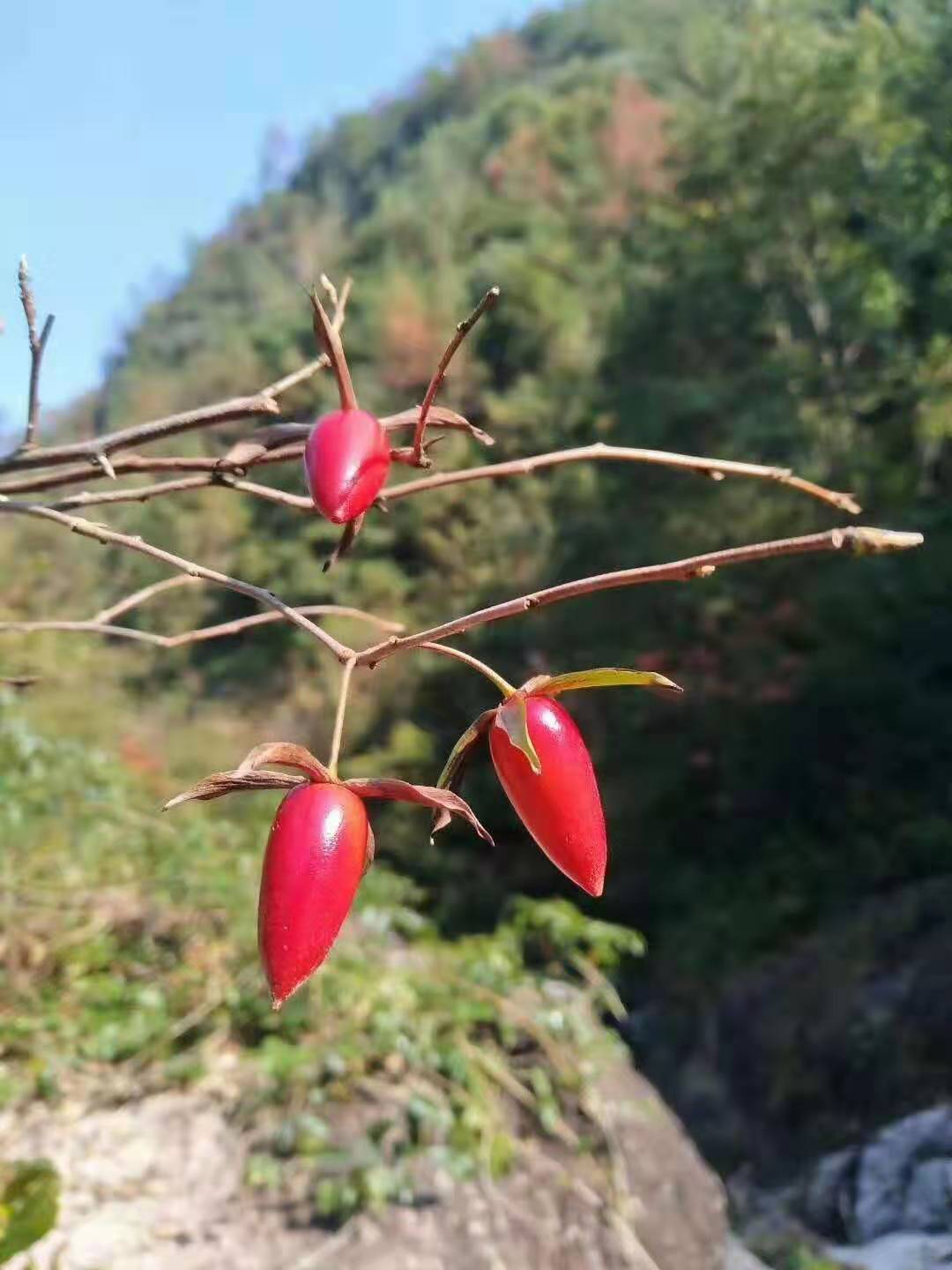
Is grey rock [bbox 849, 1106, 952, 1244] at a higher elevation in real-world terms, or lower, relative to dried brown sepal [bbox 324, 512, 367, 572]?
lower

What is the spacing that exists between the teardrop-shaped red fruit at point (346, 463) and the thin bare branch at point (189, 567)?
0.15 feet

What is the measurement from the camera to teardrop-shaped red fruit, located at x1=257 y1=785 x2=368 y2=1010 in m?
0.44

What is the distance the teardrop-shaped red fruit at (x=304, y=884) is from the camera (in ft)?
1.45

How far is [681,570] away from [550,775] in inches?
3.7

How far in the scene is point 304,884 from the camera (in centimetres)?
44

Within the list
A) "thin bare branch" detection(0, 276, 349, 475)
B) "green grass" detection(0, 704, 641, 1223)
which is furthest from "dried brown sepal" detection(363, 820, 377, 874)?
"green grass" detection(0, 704, 641, 1223)

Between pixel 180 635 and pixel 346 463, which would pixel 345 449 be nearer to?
pixel 346 463

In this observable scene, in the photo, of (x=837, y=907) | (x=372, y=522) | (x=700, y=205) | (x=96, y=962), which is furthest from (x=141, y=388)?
(x=96, y=962)

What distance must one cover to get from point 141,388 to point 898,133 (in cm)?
838

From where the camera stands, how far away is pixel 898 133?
5504mm

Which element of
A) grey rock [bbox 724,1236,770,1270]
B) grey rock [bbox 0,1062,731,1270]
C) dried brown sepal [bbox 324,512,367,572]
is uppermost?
dried brown sepal [bbox 324,512,367,572]

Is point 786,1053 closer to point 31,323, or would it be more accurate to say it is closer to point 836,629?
point 836,629

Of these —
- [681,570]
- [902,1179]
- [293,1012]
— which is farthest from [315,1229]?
[681,570]

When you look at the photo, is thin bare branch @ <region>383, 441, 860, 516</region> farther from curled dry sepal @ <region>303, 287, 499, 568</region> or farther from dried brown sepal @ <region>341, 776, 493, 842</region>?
dried brown sepal @ <region>341, 776, 493, 842</region>
